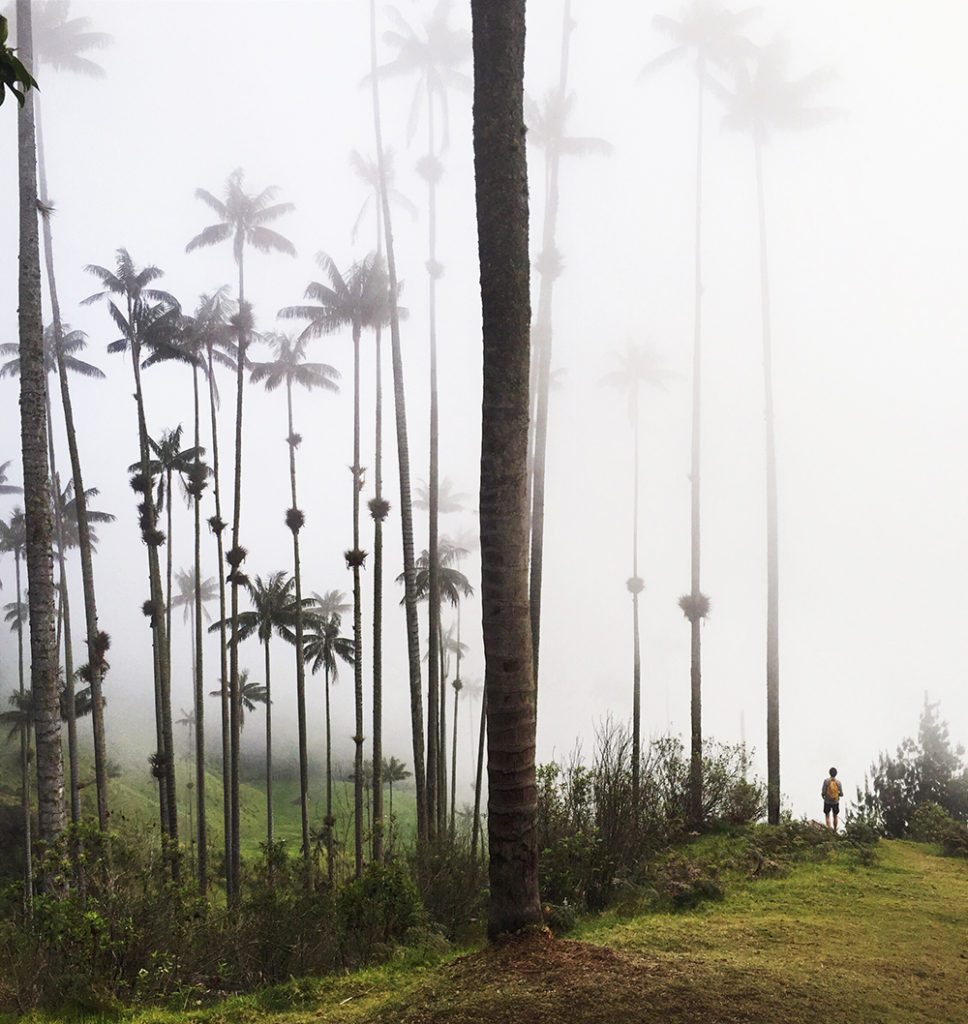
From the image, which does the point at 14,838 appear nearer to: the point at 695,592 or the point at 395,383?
the point at 395,383

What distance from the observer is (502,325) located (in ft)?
21.0

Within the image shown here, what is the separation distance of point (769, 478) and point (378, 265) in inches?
648

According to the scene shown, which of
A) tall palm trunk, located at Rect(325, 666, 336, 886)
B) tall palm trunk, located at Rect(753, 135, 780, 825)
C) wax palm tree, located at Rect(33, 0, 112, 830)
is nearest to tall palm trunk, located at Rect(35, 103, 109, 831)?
wax palm tree, located at Rect(33, 0, 112, 830)

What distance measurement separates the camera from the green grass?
192 inches

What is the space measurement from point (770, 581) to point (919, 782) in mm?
7175

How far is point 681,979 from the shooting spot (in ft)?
17.5

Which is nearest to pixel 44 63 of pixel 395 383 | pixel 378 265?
pixel 378 265

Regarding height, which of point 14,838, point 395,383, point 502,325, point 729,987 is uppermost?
point 395,383

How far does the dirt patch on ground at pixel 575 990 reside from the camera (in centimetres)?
473

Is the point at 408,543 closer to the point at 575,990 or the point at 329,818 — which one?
the point at 329,818

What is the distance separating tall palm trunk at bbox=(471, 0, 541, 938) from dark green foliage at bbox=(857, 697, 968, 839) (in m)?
19.1

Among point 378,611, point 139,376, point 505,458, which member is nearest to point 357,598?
point 378,611

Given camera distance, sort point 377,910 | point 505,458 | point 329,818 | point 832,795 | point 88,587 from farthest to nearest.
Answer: point 329,818
point 88,587
point 832,795
point 377,910
point 505,458

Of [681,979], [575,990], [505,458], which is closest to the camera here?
[575,990]
